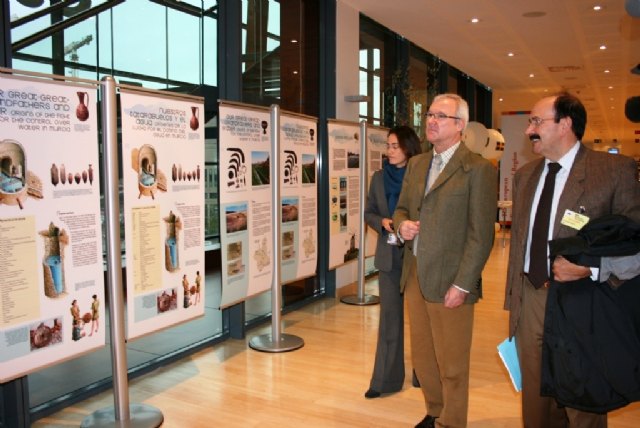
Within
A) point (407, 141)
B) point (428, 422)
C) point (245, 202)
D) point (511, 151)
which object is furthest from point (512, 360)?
point (511, 151)

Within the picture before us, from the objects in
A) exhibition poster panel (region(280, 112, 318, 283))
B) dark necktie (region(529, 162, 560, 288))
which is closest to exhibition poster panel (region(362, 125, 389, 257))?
exhibition poster panel (region(280, 112, 318, 283))

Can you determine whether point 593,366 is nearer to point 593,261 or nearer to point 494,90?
point 593,261

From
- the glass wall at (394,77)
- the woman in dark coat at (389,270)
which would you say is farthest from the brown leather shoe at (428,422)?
the glass wall at (394,77)

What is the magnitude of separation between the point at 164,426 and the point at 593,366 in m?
2.23

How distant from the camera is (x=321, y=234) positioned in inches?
247

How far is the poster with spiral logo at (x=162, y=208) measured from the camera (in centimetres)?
312

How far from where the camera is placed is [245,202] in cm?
418

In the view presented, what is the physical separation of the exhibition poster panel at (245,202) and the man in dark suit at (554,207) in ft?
7.04

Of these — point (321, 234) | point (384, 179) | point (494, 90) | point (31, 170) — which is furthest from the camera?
point (494, 90)

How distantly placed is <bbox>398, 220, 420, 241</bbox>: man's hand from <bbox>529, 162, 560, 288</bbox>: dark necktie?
57 centimetres

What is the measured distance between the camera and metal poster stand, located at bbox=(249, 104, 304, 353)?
432 centimetres

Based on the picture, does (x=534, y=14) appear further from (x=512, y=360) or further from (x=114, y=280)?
(x=114, y=280)

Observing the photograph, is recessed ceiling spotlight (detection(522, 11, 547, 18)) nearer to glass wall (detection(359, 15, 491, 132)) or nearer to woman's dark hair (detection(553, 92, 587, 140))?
glass wall (detection(359, 15, 491, 132))

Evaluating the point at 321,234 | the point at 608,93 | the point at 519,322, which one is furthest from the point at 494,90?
the point at 519,322
